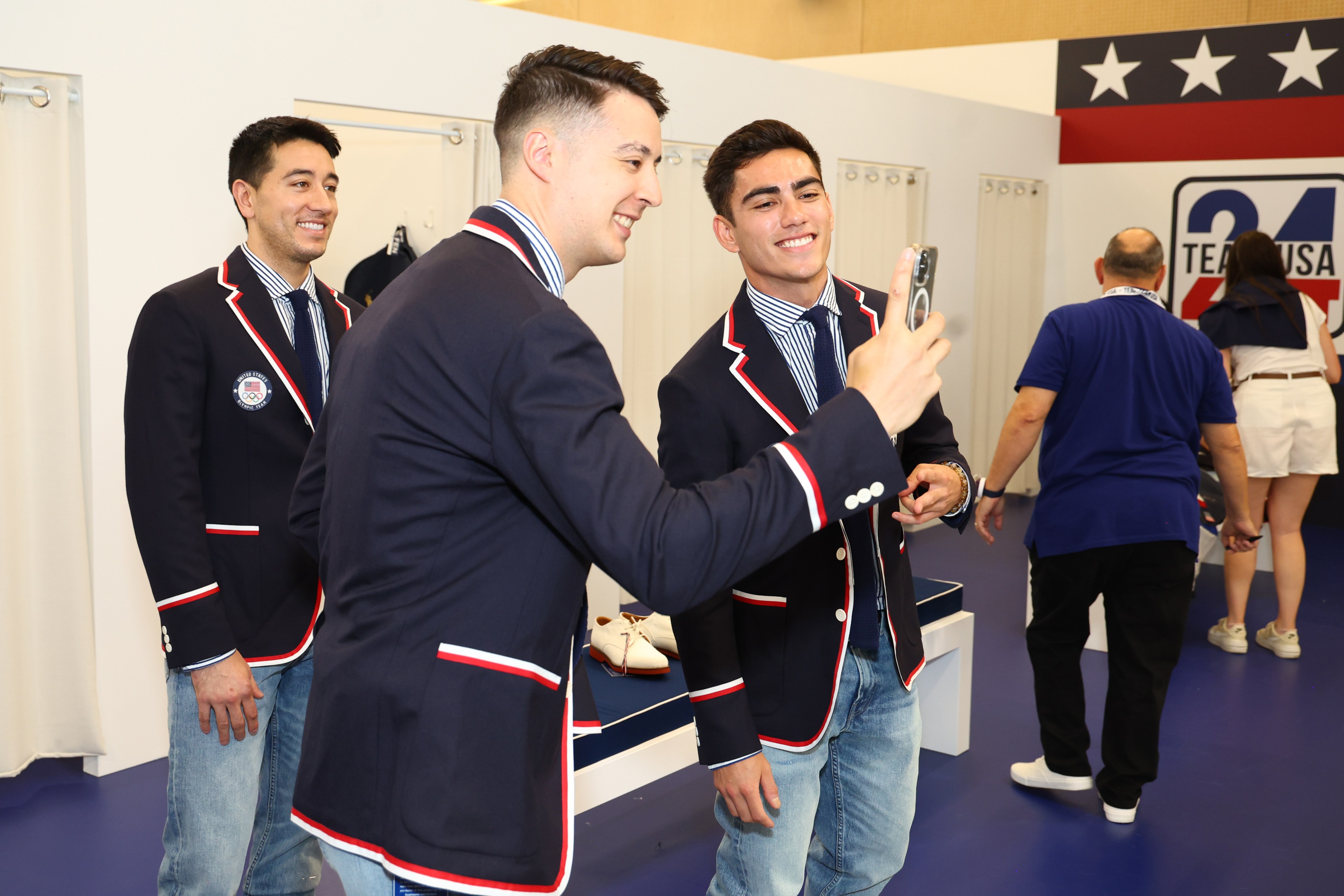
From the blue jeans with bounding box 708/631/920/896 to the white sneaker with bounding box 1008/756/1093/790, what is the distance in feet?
4.69

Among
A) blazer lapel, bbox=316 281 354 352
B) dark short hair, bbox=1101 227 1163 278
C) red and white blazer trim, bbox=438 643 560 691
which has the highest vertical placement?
dark short hair, bbox=1101 227 1163 278

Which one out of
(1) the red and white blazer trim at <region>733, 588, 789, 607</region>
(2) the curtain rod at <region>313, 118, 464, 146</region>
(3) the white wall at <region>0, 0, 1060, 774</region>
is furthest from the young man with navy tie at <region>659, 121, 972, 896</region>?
(2) the curtain rod at <region>313, 118, 464, 146</region>

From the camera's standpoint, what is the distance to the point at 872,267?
20.3 feet

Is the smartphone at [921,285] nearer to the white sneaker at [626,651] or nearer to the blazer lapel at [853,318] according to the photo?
the blazer lapel at [853,318]

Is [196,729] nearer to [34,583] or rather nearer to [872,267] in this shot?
[34,583]

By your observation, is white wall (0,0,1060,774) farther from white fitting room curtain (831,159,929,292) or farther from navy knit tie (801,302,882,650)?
navy knit tie (801,302,882,650)

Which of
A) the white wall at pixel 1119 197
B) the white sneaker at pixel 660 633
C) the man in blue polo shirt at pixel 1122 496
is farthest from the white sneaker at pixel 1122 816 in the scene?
the white wall at pixel 1119 197

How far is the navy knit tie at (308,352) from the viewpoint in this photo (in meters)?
1.86

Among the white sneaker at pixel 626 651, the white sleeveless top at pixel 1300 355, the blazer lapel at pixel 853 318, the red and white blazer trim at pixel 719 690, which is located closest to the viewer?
the red and white blazer trim at pixel 719 690

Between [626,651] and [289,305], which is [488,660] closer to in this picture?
[289,305]

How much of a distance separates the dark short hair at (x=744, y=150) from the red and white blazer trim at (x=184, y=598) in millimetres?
978

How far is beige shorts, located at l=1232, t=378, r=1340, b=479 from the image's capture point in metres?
4.38

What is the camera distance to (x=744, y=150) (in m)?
1.80

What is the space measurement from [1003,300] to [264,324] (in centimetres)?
609
